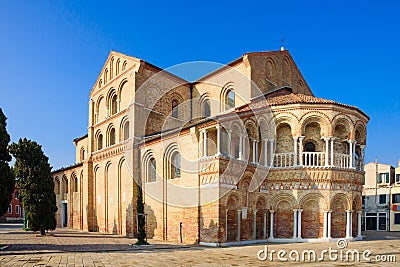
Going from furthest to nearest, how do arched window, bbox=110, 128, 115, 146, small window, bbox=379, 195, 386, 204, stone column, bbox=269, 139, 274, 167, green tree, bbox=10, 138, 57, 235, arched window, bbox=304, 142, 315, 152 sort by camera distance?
small window, bbox=379, 195, 386, 204
arched window, bbox=110, 128, 115, 146
green tree, bbox=10, 138, 57, 235
arched window, bbox=304, 142, 315, 152
stone column, bbox=269, 139, 274, 167

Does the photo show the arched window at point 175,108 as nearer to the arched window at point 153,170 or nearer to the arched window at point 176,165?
the arched window at point 153,170

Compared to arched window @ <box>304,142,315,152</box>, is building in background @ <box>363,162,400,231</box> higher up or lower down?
lower down

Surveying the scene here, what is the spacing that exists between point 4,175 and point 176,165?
30.6ft

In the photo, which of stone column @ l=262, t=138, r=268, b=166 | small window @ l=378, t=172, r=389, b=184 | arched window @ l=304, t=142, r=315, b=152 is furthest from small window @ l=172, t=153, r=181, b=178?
small window @ l=378, t=172, r=389, b=184

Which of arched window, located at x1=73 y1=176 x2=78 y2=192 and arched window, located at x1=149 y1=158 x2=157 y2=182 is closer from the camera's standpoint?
arched window, located at x1=149 y1=158 x2=157 y2=182

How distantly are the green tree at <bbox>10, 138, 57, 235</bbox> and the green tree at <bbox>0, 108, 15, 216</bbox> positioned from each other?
700cm

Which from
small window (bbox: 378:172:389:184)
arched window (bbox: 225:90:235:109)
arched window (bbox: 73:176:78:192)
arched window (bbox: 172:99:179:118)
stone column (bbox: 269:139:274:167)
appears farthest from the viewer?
small window (bbox: 378:172:389:184)

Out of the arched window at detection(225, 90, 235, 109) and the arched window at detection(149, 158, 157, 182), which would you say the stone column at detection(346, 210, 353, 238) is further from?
the arched window at detection(149, 158, 157, 182)

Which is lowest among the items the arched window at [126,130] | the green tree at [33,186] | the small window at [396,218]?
the small window at [396,218]

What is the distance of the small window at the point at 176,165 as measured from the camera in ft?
69.6

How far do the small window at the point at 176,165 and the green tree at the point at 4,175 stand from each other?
8.87 m

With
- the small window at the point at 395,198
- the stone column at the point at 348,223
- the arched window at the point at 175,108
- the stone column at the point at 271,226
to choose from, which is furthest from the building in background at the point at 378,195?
the arched window at the point at 175,108

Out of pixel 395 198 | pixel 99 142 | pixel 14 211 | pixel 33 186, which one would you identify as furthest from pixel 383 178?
pixel 14 211

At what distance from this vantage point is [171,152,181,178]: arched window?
2120cm
